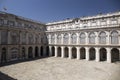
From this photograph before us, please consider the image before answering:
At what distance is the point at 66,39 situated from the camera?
139 ft

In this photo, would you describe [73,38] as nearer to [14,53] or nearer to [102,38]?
[102,38]

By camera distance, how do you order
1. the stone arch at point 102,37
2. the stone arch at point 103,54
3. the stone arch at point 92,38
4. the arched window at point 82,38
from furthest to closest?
1. the arched window at point 82,38
2. the stone arch at point 103,54
3. the stone arch at point 92,38
4. the stone arch at point 102,37

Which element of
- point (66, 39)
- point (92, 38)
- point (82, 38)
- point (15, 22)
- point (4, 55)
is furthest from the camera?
point (66, 39)

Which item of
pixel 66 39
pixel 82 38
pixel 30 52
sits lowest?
pixel 30 52

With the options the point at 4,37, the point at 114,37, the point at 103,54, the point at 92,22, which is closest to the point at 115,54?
the point at 103,54

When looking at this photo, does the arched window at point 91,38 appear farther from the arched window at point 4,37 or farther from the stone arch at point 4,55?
the stone arch at point 4,55

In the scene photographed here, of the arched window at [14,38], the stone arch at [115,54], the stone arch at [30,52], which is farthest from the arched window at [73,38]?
the arched window at [14,38]

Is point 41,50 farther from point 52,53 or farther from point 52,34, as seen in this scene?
point 52,34

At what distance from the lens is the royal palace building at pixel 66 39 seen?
33.1 metres

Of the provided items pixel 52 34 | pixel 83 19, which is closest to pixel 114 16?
pixel 83 19

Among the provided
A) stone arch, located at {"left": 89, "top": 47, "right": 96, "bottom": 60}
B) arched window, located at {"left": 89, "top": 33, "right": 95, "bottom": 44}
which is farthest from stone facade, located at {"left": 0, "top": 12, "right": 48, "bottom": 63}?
arched window, located at {"left": 89, "top": 33, "right": 95, "bottom": 44}

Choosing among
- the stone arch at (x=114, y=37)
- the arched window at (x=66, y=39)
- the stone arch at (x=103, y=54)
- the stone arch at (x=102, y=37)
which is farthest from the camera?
the arched window at (x=66, y=39)

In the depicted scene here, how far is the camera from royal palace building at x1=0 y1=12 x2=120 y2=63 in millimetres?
33094

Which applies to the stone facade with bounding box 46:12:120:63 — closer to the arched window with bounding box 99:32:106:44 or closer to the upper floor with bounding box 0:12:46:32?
the arched window with bounding box 99:32:106:44
